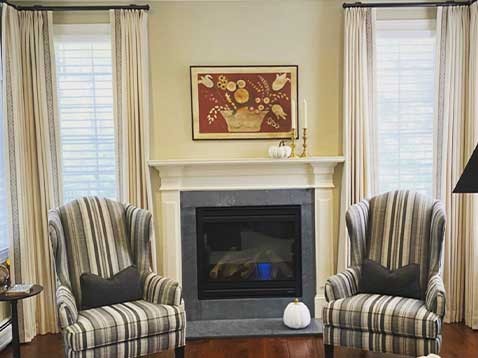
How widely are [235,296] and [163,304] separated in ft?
3.46

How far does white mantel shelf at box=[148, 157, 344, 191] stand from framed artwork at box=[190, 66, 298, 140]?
292 millimetres

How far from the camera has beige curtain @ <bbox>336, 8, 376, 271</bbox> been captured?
146 inches

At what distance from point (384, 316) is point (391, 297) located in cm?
24

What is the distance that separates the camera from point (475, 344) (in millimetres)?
3379

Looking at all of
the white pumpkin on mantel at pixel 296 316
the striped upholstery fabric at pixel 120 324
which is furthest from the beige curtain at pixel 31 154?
the white pumpkin on mantel at pixel 296 316

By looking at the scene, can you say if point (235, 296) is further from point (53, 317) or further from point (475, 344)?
point (475, 344)

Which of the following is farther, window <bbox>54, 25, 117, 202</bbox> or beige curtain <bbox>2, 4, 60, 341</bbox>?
window <bbox>54, 25, 117, 202</bbox>

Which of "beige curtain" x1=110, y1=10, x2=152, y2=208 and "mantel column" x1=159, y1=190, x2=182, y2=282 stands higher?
"beige curtain" x1=110, y1=10, x2=152, y2=208

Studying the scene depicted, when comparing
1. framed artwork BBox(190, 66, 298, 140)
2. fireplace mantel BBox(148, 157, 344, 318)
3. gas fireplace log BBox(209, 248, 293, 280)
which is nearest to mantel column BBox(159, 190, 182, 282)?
fireplace mantel BBox(148, 157, 344, 318)

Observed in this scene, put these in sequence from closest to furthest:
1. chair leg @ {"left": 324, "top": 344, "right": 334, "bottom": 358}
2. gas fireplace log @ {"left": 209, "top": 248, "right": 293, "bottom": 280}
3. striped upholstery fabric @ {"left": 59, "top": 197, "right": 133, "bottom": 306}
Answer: chair leg @ {"left": 324, "top": 344, "right": 334, "bottom": 358}, striped upholstery fabric @ {"left": 59, "top": 197, "right": 133, "bottom": 306}, gas fireplace log @ {"left": 209, "top": 248, "right": 293, "bottom": 280}

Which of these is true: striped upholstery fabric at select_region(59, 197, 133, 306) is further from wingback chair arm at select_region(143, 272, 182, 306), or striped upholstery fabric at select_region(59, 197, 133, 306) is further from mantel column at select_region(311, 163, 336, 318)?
mantel column at select_region(311, 163, 336, 318)

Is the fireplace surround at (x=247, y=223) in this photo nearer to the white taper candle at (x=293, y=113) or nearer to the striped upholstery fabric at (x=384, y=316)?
the white taper candle at (x=293, y=113)

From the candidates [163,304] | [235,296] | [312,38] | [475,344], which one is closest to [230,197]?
[235,296]

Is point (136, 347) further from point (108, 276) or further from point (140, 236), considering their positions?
point (140, 236)
